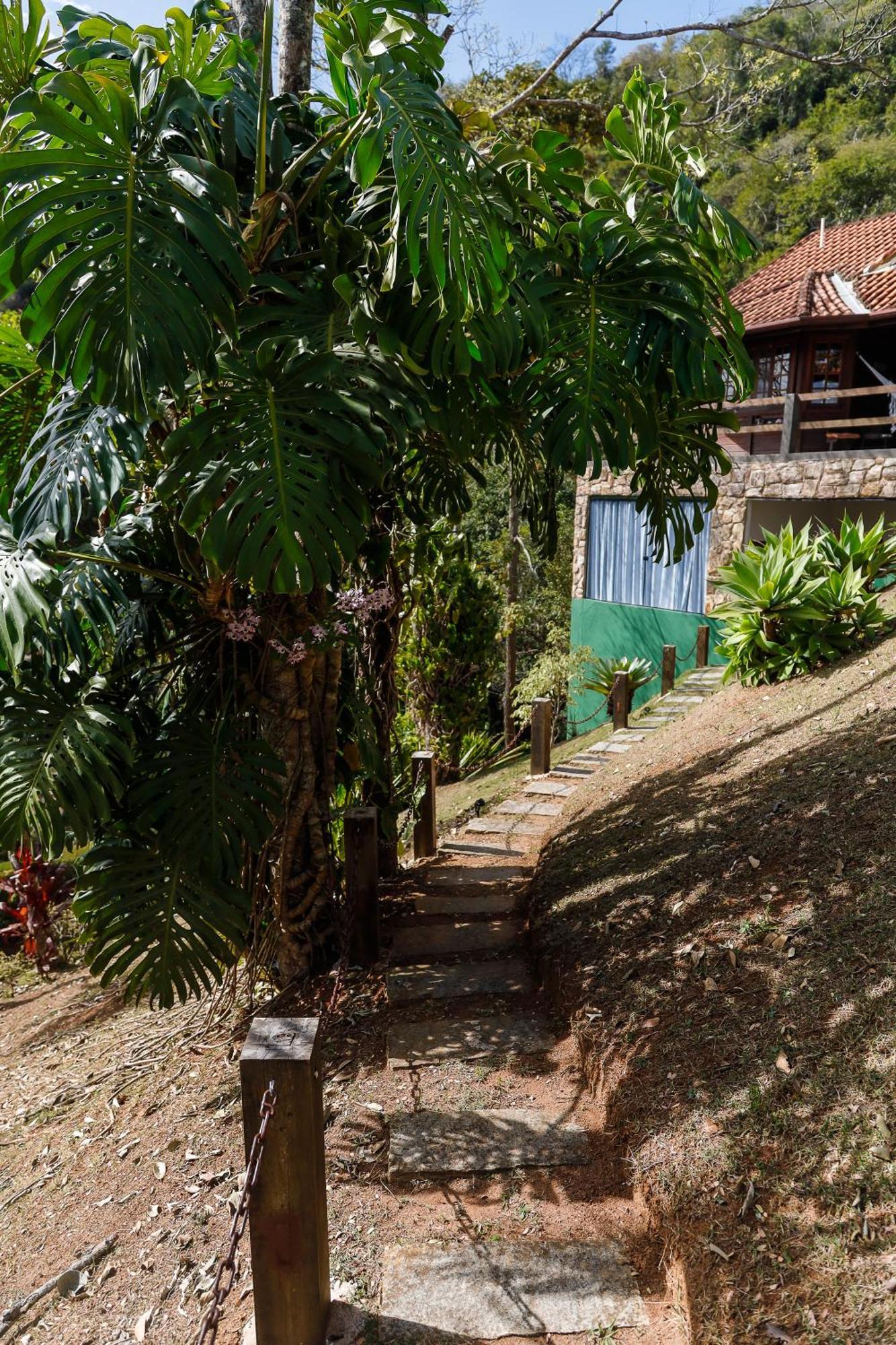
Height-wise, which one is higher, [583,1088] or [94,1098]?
[583,1088]

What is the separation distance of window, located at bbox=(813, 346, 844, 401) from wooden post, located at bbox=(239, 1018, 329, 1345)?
1405cm

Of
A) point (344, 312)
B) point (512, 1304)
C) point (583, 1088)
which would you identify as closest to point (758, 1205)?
point (512, 1304)

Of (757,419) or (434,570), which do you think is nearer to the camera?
(434,570)

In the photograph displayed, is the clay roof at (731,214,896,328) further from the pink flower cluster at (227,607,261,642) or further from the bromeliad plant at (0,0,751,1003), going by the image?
the pink flower cluster at (227,607,261,642)

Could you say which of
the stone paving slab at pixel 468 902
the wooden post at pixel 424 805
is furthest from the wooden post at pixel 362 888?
the wooden post at pixel 424 805

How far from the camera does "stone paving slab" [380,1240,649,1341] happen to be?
231cm

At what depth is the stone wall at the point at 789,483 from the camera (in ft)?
34.6

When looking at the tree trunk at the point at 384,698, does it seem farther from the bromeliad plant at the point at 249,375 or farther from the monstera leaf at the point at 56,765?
the monstera leaf at the point at 56,765

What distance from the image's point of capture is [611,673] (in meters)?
12.0

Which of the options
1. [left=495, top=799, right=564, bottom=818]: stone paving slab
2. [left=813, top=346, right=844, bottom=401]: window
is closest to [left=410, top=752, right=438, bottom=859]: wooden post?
[left=495, top=799, right=564, bottom=818]: stone paving slab

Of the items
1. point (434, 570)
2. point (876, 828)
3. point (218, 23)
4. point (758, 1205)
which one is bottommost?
point (758, 1205)

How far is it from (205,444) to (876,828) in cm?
275

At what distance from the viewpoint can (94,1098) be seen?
12.6ft

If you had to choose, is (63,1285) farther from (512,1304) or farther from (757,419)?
(757,419)
